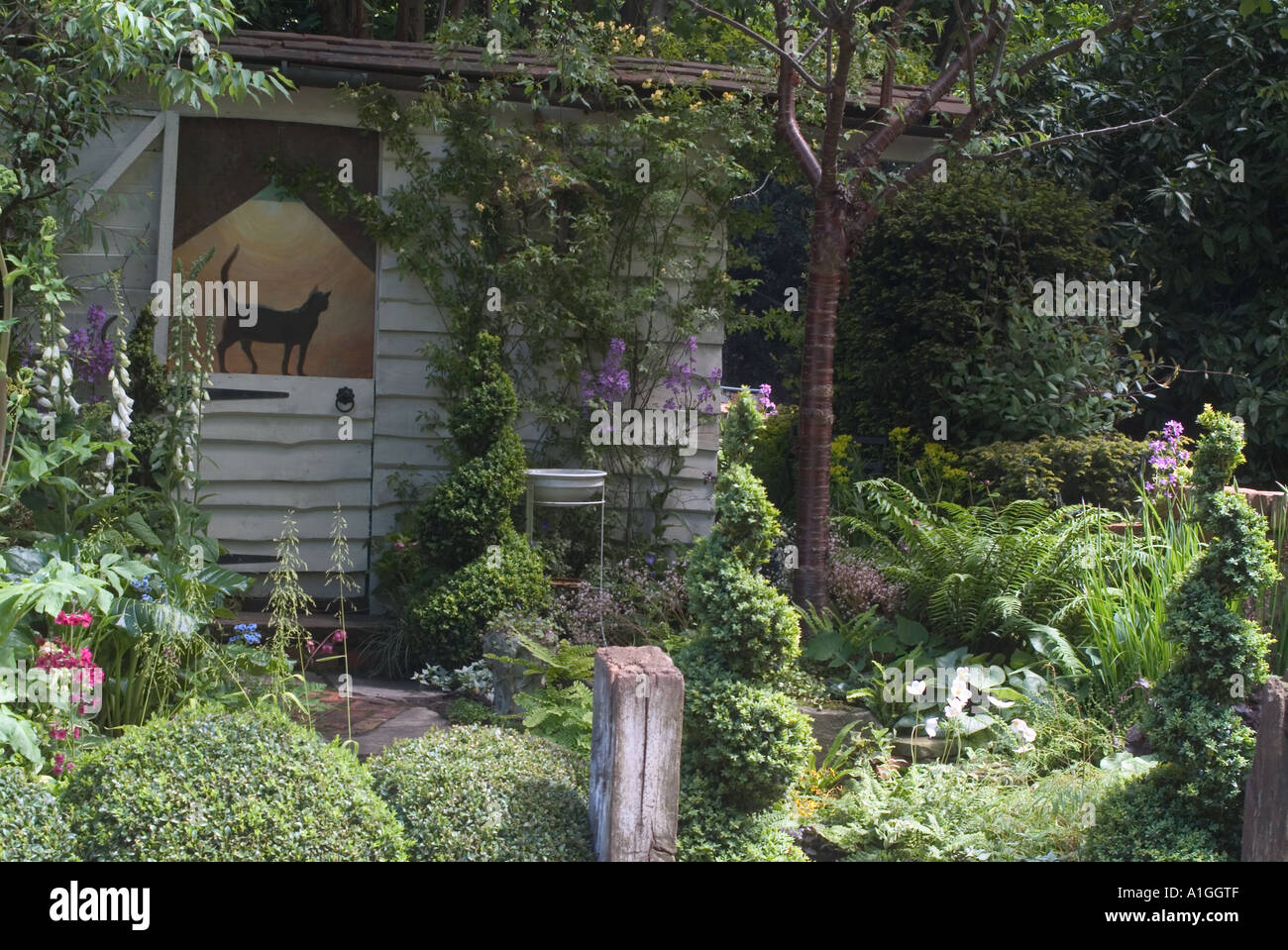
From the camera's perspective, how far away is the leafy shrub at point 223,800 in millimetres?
2812

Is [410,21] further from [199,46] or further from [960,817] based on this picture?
[960,817]

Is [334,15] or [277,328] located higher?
[334,15]

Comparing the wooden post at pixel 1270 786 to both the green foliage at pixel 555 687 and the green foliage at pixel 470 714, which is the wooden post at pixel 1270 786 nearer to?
the green foliage at pixel 555 687

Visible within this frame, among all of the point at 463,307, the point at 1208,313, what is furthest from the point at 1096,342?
the point at 463,307

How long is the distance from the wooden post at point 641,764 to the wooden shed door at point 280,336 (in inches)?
167

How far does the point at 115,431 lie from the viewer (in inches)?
190

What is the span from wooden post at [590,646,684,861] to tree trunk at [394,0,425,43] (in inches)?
357

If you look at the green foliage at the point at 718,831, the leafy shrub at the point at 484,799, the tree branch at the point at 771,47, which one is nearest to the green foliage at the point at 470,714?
the leafy shrub at the point at 484,799

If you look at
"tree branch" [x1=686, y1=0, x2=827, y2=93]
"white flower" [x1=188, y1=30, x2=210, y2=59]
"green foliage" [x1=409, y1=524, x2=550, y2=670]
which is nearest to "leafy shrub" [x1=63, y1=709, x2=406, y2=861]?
"green foliage" [x1=409, y1=524, x2=550, y2=670]

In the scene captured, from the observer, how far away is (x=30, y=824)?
2898mm

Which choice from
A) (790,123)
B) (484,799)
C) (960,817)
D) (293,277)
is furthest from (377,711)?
(790,123)

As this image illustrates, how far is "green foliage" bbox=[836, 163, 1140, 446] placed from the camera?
7.42m

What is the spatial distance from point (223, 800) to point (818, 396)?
4.08 metres

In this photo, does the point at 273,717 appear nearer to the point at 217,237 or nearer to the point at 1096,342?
the point at 217,237
